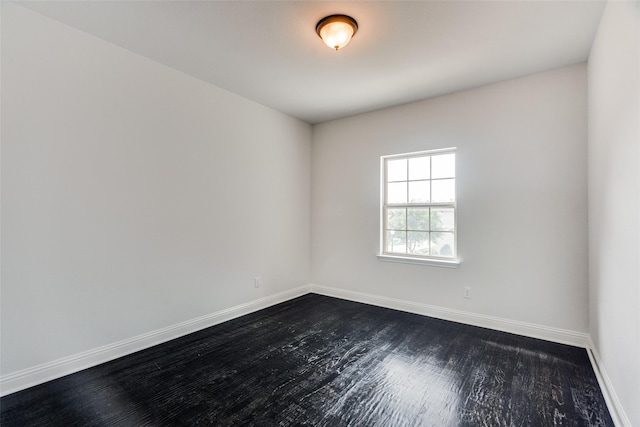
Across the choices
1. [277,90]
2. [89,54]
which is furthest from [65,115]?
[277,90]

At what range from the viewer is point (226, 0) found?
1.96 metres

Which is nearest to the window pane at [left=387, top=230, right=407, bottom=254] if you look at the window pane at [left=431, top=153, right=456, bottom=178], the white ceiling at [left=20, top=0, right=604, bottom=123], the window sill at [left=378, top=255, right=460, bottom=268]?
the window sill at [left=378, top=255, right=460, bottom=268]

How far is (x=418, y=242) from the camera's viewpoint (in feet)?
12.3

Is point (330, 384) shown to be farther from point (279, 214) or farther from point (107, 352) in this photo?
point (279, 214)

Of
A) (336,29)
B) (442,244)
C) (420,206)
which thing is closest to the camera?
(336,29)

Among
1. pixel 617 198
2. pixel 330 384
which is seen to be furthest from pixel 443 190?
pixel 330 384

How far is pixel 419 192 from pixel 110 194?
10.8 ft

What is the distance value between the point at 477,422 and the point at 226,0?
3.06 metres

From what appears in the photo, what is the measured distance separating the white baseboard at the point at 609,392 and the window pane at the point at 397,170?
8.10ft

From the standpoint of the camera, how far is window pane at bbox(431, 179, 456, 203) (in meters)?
3.48

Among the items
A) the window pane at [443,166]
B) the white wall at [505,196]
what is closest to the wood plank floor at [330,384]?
the white wall at [505,196]

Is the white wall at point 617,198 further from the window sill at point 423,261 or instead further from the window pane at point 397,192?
the window pane at point 397,192

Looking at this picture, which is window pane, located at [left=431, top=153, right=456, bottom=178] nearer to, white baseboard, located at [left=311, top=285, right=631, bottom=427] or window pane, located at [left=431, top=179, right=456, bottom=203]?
window pane, located at [left=431, top=179, right=456, bottom=203]

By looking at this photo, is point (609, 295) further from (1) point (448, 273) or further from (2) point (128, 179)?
(2) point (128, 179)
